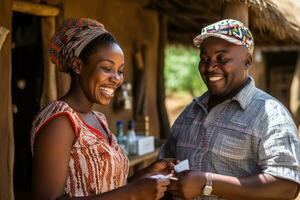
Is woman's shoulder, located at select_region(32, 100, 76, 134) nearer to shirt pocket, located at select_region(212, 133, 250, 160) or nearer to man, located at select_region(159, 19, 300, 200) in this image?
man, located at select_region(159, 19, 300, 200)

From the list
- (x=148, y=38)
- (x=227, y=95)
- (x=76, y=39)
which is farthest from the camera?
(x=148, y=38)

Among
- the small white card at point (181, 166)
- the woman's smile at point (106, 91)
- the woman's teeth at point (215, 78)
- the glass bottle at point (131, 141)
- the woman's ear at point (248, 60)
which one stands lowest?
the glass bottle at point (131, 141)

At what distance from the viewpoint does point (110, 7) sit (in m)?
5.29

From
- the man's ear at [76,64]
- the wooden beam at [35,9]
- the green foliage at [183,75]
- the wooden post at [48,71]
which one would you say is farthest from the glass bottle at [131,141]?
the green foliage at [183,75]

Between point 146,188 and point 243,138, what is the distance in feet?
2.17

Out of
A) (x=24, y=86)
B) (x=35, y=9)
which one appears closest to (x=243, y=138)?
(x=35, y=9)

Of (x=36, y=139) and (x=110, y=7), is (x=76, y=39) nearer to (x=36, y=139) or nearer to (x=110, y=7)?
(x=36, y=139)

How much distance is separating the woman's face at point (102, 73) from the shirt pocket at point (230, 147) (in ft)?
2.11

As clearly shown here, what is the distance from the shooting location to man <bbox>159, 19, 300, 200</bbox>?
2.29 meters

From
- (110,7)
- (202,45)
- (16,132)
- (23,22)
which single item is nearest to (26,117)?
(16,132)

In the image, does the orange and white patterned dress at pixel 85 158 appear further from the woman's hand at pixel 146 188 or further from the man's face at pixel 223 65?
the man's face at pixel 223 65

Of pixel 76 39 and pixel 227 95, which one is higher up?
pixel 76 39

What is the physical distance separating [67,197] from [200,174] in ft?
2.20

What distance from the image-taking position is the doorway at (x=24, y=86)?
5.12 m
